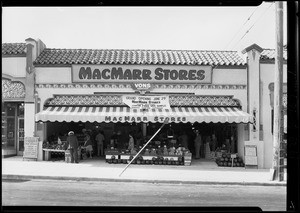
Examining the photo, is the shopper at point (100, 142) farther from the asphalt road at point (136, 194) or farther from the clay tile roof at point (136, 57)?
the asphalt road at point (136, 194)

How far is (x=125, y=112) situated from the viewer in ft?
51.6

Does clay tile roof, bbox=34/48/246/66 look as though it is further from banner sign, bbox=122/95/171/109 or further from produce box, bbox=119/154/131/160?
produce box, bbox=119/154/131/160

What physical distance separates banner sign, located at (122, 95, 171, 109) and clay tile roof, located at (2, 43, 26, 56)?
5.38 metres

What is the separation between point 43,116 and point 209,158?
846cm

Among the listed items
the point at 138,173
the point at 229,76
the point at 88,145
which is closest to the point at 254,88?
the point at 229,76

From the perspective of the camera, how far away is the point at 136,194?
950cm

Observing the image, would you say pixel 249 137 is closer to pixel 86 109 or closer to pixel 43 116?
pixel 86 109

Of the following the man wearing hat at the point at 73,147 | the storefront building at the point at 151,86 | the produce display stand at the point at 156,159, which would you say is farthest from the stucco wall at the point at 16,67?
the produce display stand at the point at 156,159

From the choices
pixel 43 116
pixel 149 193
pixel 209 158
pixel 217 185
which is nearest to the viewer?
pixel 149 193

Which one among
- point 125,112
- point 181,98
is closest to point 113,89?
point 125,112

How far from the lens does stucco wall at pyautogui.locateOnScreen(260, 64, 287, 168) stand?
15.7m

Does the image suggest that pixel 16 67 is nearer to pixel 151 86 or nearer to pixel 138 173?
pixel 151 86

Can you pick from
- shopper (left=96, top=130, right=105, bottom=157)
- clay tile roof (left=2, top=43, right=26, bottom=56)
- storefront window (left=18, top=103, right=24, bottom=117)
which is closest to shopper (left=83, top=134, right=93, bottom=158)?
shopper (left=96, top=130, right=105, bottom=157)

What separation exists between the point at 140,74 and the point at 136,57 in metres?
1.30
